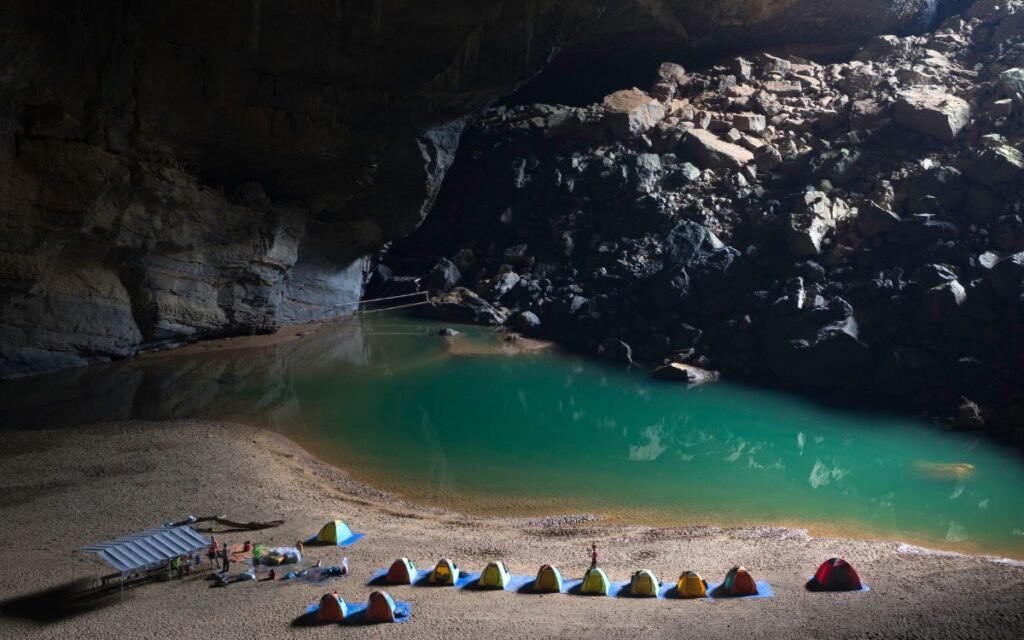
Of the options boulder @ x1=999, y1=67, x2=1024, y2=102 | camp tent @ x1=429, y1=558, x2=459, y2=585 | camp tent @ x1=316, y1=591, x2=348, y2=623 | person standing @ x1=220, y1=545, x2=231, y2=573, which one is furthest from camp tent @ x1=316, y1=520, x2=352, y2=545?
boulder @ x1=999, y1=67, x2=1024, y2=102

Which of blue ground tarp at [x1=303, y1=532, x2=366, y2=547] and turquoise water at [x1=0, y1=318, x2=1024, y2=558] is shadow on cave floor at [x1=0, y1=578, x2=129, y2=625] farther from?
turquoise water at [x1=0, y1=318, x2=1024, y2=558]

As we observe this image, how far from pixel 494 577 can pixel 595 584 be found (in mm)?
964

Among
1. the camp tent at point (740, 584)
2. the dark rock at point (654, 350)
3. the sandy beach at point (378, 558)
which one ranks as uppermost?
the dark rock at point (654, 350)

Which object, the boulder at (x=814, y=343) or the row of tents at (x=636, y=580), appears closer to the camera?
the row of tents at (x=636, y=580)

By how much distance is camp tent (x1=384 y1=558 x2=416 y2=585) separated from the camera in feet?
25.7

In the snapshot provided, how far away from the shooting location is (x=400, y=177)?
20703 mm

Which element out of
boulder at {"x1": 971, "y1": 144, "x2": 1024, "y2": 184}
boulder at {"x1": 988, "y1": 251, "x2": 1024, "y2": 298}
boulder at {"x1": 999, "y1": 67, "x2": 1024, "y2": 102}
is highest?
boulder at {"x1": 999, "y1": 67, "x2": 1024, "y2": 102}

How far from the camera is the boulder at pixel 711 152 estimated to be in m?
23.1

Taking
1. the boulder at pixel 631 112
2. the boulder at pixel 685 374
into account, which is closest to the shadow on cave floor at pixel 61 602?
the boulder at pixel 685 374

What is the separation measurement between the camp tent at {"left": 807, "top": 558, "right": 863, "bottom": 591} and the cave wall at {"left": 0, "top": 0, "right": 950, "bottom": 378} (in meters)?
12.0

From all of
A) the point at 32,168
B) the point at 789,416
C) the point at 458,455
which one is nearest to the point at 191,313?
the point at 32,168

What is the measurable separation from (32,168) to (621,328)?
517 inches

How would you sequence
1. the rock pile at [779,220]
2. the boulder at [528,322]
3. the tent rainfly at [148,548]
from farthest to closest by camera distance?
the boulder at [528,322] → the rock pile at [779,220] → the tent rainfly at [148,548]

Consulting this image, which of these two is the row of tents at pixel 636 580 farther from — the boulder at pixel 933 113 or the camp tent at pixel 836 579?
the boulder at pixel 933 113
